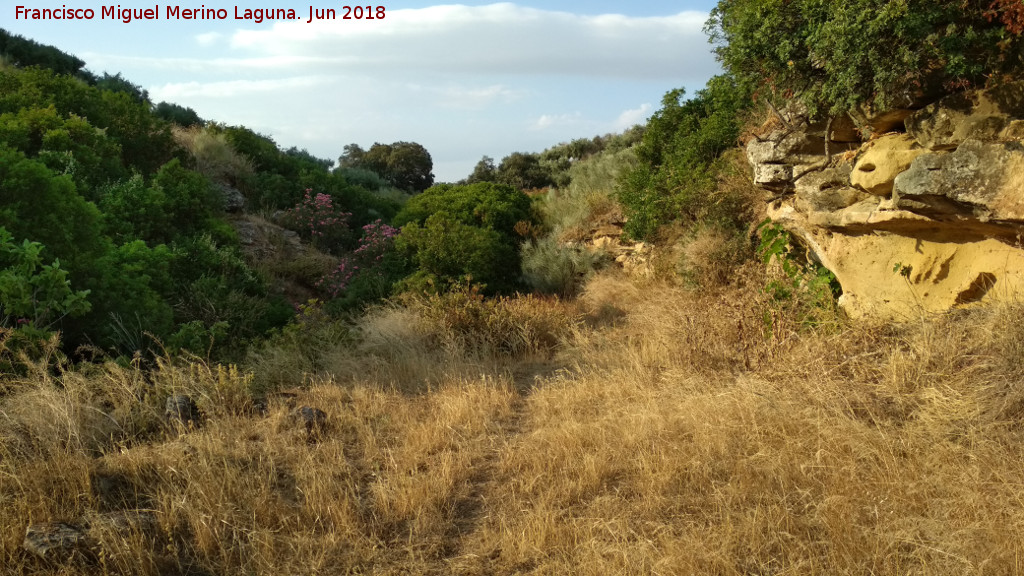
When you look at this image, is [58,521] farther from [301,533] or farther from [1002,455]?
[1002,455]

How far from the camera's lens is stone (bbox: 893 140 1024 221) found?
4992mm

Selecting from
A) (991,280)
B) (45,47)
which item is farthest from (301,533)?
(45,47)

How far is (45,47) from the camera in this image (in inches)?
1008

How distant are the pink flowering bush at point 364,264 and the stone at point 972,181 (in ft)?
28.8

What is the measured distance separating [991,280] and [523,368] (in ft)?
15.3

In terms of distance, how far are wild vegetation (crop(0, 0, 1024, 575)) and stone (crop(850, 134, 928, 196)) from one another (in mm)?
539

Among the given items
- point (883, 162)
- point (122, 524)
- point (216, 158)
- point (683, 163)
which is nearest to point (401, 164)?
point (216, 158)

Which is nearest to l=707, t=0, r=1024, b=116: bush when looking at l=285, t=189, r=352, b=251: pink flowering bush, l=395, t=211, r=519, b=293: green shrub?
l=395, t=211, r=519, b=293: green shrub

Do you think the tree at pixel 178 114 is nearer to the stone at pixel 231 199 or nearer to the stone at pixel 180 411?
the stone at pixel 231 199

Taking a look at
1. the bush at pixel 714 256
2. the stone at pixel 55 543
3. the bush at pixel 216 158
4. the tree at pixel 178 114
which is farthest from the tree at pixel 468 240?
the tree at pixel 178 114

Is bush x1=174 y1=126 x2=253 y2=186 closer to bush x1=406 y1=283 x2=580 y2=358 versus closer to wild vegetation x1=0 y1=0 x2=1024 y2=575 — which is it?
wild vegetation x1=0 y1=0 x2=1024 y2=575

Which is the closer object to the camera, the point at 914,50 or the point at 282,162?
the point at 914,50

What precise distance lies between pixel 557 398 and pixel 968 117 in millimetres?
4095

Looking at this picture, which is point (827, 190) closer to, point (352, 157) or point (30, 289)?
point (30, 289)
